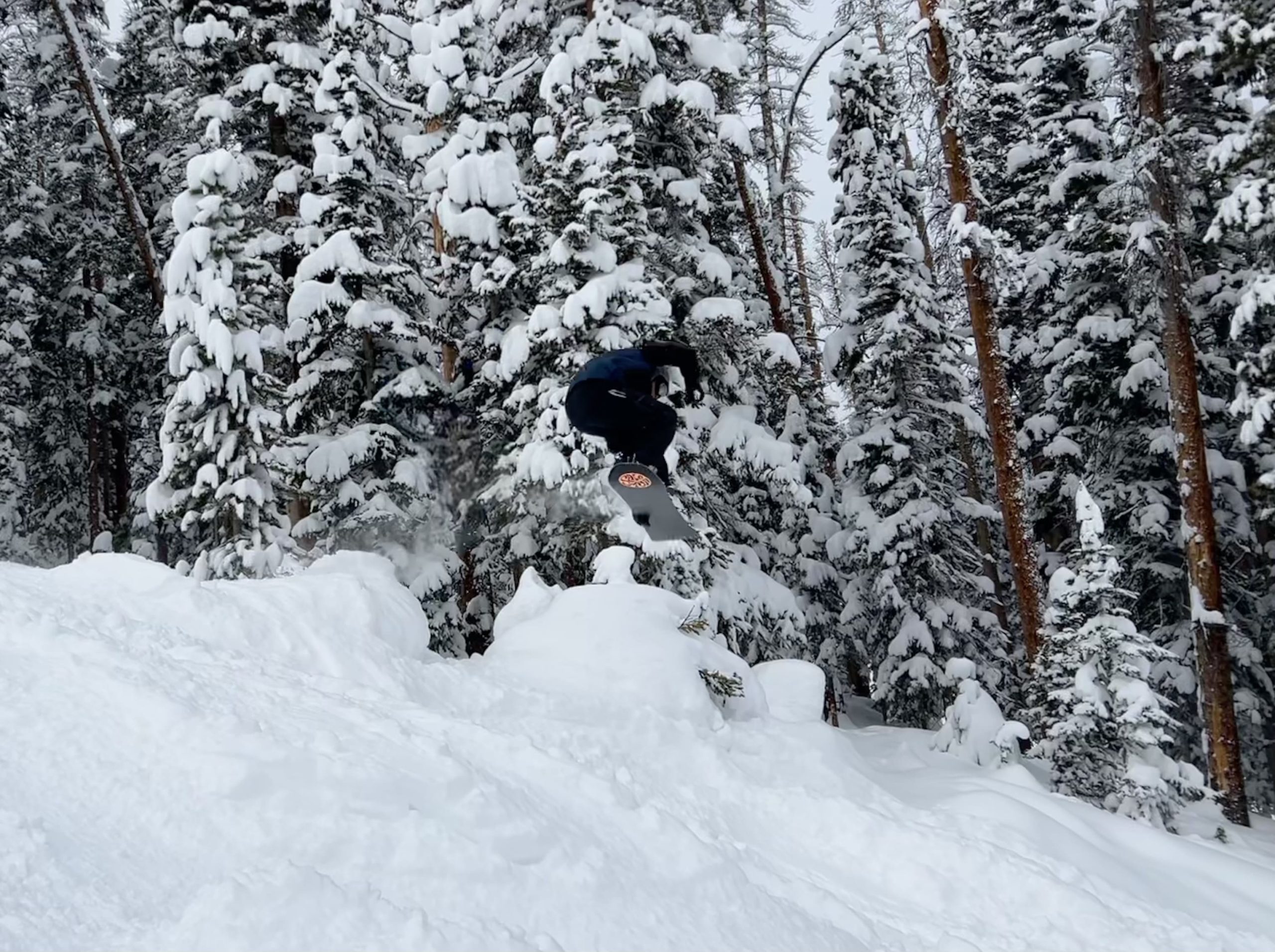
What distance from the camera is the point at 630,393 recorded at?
6797mm

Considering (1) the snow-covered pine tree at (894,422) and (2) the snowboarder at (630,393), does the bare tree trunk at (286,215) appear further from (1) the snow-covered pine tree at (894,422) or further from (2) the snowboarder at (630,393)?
(1) the snow-covered pine tree at (894,422)

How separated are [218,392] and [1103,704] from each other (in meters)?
11.0

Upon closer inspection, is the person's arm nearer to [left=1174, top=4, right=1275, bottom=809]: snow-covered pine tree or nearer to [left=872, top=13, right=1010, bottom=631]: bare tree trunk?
[left=1174, top=4, right=1275, bottom=809]: snow-covered pine tree

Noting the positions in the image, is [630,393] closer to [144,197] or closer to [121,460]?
[144,197]

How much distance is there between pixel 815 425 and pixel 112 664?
15.5 m

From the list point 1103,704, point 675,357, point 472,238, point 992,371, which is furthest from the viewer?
point 472,238

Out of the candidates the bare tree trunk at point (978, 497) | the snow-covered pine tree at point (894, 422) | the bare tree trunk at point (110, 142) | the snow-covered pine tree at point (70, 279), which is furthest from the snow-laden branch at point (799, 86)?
the snow-covered pine tree at point (70, 279)

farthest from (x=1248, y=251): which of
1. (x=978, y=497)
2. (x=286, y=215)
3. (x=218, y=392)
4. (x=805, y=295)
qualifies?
(x=286, y=215)

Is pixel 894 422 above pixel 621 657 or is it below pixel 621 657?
above

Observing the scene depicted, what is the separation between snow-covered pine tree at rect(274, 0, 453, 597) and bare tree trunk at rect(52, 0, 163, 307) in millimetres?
4662

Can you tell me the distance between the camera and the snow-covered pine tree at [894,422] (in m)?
16.0

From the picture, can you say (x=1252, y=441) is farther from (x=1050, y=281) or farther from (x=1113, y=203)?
(x=1050, y=281)

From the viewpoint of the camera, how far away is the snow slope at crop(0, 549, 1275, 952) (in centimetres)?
321

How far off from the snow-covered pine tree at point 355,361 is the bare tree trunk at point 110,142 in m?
4.66
